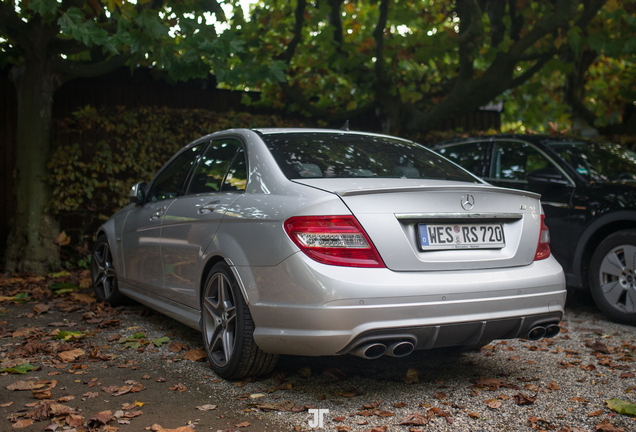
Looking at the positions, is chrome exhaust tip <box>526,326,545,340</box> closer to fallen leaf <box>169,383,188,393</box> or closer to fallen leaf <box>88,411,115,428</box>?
fallen leaf <box>169,383,188,393</box>

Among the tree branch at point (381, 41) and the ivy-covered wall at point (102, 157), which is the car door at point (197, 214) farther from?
the tree branch at point (381, 41)

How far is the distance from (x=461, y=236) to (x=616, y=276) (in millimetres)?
2803

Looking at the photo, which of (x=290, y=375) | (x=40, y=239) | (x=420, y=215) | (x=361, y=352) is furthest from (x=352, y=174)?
(x=40, y=239)

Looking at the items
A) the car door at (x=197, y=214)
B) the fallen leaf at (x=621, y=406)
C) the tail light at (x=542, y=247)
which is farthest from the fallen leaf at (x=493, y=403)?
the car door at (x=197, y=214)

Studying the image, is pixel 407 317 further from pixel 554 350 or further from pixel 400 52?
pixel 400 52

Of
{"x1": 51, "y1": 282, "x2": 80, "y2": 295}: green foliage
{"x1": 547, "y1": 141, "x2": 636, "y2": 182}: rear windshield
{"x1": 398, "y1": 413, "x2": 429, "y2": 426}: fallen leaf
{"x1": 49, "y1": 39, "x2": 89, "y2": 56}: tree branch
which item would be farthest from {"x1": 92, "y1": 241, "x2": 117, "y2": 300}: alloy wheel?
{"x1": 547, "y1": 141, "x2": 636, "y2": 182}: rear windshield

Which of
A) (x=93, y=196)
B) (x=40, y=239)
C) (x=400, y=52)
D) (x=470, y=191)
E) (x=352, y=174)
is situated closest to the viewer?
(x=470, y=191)

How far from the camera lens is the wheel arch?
5.20m

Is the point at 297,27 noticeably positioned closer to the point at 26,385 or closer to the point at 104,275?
the point at 104,275

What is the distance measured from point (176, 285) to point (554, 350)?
2.86 metres

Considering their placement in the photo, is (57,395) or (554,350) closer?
A: (57,395)

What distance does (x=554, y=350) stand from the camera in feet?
14.6

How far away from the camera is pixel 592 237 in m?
5.43

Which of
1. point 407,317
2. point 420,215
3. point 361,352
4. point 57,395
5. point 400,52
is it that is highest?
point 400,52
